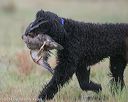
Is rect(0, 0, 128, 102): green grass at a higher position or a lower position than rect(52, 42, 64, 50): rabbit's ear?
lower

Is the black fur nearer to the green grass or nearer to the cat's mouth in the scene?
the cat's mouth

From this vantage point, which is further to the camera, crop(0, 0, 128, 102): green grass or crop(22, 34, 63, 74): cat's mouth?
crop(0, 0, 128, 102): green grass

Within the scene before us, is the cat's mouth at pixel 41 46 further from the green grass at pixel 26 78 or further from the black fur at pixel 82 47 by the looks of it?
the green grass at pixel 26 78

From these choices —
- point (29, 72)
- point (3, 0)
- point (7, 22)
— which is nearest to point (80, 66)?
point (29, 72)

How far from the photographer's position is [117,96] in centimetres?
897

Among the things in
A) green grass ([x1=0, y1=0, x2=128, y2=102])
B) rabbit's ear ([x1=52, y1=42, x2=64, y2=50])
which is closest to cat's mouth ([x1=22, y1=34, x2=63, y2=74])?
rabbit's ear ([x1=52, y1=42, x2=64, y2=50])

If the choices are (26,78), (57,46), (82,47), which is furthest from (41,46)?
(26,78)

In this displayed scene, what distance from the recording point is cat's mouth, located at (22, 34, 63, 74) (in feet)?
29.3

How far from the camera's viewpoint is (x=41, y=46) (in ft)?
29.6

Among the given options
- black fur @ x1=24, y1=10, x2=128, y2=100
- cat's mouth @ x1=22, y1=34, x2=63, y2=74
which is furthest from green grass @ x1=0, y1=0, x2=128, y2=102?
cat's mouth @ x1=22, y1=34, x2=63, y2=74

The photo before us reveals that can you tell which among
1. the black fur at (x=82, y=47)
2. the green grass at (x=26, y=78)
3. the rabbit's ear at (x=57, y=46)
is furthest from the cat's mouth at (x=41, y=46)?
the green grass at (x=26, y=78)

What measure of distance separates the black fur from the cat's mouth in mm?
118

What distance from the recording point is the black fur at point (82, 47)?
9000 mm

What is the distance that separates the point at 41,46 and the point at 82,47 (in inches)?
26.1
